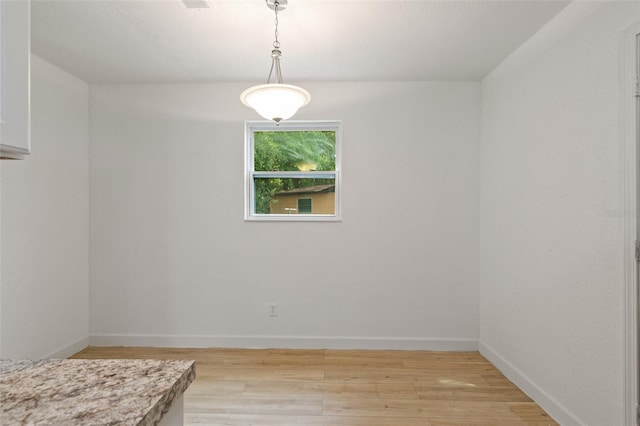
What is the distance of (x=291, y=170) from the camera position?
360cm

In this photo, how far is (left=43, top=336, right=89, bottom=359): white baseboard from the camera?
3113 mm

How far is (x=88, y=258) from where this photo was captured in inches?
139

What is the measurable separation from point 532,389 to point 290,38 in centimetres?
313

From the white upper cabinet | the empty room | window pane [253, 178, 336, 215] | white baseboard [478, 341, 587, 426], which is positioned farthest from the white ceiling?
white baseboard [478, 341, 587, 426]

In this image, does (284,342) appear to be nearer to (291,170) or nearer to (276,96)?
(291,170)

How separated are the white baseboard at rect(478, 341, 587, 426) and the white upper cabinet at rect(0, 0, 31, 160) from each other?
2.92 m

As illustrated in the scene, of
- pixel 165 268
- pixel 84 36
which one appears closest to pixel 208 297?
pixel 165 268

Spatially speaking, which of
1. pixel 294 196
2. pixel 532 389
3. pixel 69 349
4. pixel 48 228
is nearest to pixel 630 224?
pixel 532 389

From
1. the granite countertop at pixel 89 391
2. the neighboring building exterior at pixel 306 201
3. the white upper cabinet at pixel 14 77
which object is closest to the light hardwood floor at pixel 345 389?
the neighboring building exterior at pixel 306 201

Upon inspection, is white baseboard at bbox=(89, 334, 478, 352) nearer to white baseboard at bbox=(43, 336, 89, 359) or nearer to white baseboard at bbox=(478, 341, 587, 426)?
white baseboard at bbox=(43, 336, 89, 359)

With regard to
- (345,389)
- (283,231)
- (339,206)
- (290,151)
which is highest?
(290,151)

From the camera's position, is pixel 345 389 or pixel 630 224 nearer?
pixel 630 224

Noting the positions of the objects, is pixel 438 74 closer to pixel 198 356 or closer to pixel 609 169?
pixel 609 169

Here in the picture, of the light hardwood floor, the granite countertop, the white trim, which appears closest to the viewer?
the granite countertop
